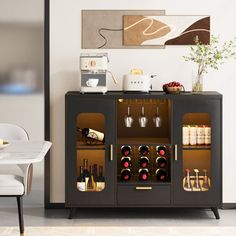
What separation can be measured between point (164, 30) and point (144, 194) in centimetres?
147

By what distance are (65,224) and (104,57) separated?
1.45 m

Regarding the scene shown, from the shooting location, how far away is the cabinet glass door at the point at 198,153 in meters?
5.97

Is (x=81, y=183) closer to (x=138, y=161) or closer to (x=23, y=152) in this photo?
(x=138, y=161)

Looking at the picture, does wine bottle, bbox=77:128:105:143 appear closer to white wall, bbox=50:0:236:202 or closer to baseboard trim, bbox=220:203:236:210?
white wall, bbox=50:0:236:202

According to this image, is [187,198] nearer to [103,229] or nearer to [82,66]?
[103,229]

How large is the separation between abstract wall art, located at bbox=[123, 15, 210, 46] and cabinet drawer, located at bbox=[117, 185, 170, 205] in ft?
4.26

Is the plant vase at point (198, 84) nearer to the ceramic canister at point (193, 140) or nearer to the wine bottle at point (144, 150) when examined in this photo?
the ceramic canister at point (193, 140)

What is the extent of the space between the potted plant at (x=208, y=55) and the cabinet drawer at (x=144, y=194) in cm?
92

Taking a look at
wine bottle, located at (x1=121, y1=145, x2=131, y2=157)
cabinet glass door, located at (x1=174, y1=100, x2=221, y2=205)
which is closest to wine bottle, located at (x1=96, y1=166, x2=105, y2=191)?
wine bottle, located at (x1=121, y1=145, x2=131, y2=157)

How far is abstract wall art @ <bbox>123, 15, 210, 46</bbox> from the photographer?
6.31m

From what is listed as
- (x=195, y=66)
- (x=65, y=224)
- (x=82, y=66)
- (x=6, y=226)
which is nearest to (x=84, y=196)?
(x=65, y=224)

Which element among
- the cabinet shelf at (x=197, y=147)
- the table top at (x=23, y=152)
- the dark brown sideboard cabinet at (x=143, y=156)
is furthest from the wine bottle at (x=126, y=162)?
the table top at (x=23, y=152)

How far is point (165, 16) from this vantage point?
6309mm

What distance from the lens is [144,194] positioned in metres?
6.01
